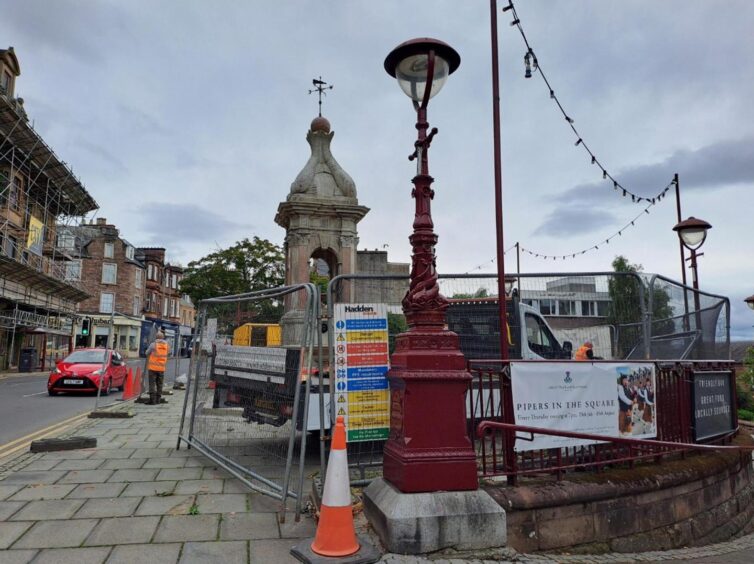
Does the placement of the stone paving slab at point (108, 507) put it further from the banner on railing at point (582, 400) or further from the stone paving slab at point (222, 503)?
the banner on railing at point (582, 400)

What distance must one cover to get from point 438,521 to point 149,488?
318cm

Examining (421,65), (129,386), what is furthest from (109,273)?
(421,65)

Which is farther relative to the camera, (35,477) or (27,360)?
(27,360)

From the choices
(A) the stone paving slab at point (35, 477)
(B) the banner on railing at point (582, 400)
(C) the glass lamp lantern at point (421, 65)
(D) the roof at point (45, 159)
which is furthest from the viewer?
(D) the roof at point (45, 159)

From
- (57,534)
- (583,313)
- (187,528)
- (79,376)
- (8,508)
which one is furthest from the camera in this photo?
(79,376)

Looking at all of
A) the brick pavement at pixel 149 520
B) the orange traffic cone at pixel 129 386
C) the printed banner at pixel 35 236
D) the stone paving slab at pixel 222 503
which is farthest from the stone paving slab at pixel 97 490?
the printed banner at pixel 35 236

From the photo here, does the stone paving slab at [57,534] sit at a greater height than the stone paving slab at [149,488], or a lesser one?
greater

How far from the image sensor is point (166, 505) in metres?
4.74

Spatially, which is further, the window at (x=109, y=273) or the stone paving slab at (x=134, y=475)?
the window at (x=109, y=273)

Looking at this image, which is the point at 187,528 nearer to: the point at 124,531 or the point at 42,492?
the point at 124,531

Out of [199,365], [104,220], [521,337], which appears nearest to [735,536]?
[521,337]

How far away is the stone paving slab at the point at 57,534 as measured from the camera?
3.80m

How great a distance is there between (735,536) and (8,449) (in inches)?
376

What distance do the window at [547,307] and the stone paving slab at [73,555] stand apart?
6203 millimetres
